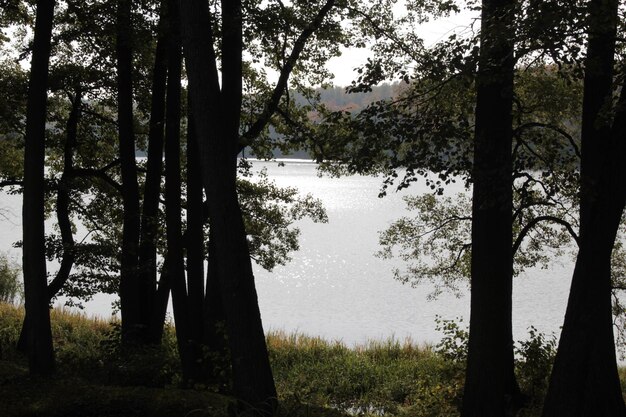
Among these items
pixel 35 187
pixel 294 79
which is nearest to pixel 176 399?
pixel 35 187

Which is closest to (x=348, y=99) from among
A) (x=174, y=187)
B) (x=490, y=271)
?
(x=174, y=187)

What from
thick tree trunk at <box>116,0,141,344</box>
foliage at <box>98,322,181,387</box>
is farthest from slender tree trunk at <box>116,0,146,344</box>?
foliage at <box>98,322,181,387</box>

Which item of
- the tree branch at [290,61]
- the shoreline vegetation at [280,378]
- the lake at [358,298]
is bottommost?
the lake at [358,298]

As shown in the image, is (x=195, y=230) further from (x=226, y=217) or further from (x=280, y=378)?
(x=280, y=378)

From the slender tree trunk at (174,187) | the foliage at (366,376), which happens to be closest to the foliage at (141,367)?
the slender tree trunk at (174,187)

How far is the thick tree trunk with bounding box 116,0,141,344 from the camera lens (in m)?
11.9

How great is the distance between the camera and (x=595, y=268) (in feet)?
22.0

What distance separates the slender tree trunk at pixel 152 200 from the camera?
11.7 meters

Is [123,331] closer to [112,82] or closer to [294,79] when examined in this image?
[112,82]

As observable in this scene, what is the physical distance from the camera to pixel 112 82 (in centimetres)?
1307

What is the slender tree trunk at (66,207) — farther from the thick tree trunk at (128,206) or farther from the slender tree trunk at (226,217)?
the slender tree trunk at (226,217)

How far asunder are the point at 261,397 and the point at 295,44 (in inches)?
216

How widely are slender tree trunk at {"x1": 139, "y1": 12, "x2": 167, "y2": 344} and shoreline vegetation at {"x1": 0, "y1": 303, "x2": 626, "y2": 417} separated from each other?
2.28ft

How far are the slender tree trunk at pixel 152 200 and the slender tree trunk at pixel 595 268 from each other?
6.73m
